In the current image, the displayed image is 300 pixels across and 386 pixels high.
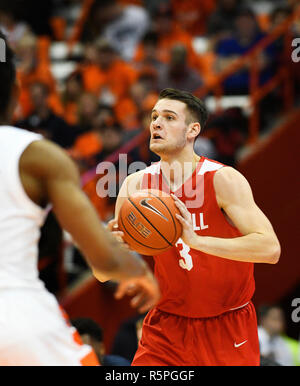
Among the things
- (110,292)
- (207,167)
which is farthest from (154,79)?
(207,167)

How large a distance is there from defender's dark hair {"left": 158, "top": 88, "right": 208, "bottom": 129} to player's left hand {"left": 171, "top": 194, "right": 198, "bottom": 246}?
30.8 inches

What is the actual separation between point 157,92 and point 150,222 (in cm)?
553

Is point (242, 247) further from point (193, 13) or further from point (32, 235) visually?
Result: point (193, 13)

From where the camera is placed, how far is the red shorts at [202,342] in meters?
4.05

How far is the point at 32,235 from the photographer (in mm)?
2648

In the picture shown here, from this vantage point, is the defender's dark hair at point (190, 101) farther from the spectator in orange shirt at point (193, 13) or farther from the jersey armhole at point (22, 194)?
the spectator in orange shirt at point (193, 13)

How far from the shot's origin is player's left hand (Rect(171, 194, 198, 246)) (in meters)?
3.70

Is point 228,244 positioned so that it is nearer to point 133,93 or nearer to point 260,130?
point 260,130

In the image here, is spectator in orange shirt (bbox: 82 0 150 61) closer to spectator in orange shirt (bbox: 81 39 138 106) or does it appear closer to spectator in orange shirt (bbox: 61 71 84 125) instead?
spectator in orange shirt (bbox: 81 39 138 106)

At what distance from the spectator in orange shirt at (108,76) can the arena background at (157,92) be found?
0.6 inches

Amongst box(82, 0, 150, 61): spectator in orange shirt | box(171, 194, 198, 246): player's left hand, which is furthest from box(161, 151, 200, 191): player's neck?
box(82, 0, 150, 61): spectator in orange shirt

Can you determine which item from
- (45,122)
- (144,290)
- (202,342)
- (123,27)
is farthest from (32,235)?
(123,27)

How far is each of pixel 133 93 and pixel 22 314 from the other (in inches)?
269

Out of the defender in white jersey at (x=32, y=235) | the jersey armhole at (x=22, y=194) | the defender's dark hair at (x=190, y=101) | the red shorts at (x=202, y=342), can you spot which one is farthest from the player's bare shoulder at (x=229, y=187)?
the jersey armhole at (x=22, y=194)
